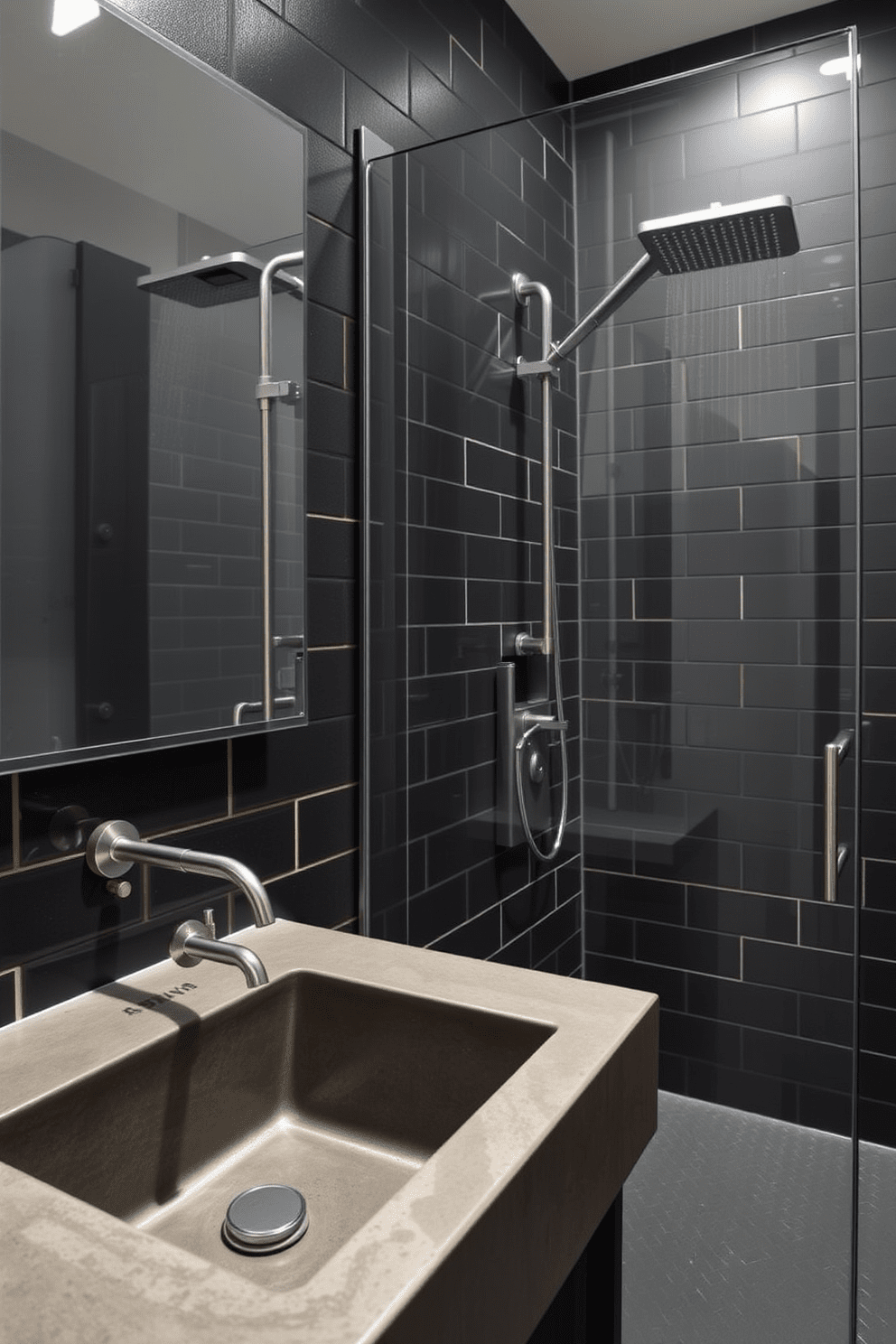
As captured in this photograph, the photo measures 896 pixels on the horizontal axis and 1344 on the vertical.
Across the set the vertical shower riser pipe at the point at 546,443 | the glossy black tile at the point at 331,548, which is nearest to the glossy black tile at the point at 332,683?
the glossy black tile at the point at 331,548

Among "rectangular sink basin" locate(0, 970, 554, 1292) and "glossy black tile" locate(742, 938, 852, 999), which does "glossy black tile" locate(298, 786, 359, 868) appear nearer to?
"rectangular sink basin" locate(0, 970, 554, 1292)

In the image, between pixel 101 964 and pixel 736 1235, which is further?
pixel 736 1235

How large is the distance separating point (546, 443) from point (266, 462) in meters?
0.49

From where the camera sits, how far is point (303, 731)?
162 cm

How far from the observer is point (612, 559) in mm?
1609

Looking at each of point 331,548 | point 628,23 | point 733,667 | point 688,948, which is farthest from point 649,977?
point 628,23

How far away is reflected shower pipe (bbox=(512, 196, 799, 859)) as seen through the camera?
147cm

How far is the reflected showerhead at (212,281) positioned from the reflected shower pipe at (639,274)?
1.55 feet

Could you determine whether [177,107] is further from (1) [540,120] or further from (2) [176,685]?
(2) [176,685]

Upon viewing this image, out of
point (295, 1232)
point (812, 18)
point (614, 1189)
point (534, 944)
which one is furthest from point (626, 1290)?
point (812, 18)

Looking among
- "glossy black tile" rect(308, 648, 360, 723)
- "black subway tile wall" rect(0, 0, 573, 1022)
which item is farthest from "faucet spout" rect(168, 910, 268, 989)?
"glossy black tile" rect(308, 648, 360, 723)

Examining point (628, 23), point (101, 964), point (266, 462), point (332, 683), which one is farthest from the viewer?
point (628, 23)

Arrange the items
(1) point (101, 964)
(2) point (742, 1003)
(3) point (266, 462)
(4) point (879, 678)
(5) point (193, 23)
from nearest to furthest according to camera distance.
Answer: (1) point (101, 964) < (5) point (193, 23) < (3) point (266, 462) < (2) point (742, 1003) < (4) point (879, 678)

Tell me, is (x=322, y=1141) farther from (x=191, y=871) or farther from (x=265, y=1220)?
(x=191, y=871)
